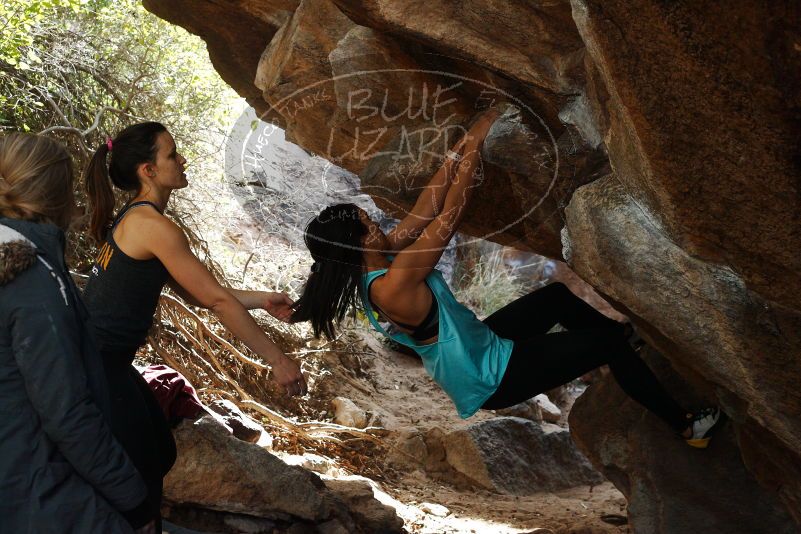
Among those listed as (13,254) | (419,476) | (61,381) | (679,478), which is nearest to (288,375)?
(61,381)

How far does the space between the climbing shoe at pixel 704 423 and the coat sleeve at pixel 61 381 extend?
2.89m

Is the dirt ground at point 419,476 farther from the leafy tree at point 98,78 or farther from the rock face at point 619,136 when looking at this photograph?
the leafy tree at point 98,78

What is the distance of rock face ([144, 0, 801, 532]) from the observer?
2.03m

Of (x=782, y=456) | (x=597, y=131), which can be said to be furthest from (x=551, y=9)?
(x=782, y=456)

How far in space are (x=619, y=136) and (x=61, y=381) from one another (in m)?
1.67

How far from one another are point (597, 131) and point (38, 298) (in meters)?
2.12

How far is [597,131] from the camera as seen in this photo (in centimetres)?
330

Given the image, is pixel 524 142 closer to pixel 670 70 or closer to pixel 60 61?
pixel 670 70

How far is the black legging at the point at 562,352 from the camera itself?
354 centimetres

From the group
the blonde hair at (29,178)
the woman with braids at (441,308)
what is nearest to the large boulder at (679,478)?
the woman with braids at (441,308)

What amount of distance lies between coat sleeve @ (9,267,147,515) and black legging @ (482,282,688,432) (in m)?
1.87

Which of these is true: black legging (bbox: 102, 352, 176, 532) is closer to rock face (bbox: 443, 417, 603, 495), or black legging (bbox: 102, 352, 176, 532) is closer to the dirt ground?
the dirt ground

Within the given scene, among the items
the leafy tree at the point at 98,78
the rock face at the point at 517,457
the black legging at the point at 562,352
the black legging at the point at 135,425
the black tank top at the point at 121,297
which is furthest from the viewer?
the rock face at the point at 517,457

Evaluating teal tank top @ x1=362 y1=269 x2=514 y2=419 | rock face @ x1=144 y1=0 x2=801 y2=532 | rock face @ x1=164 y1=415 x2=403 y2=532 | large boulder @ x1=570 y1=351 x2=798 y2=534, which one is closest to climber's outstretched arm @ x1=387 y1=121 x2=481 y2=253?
teal tank top @ x1=362 y1=269 x2=514 y2=419
